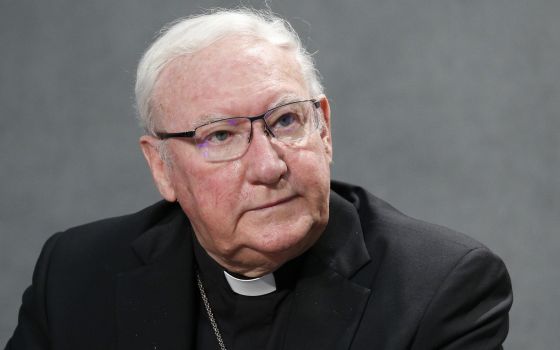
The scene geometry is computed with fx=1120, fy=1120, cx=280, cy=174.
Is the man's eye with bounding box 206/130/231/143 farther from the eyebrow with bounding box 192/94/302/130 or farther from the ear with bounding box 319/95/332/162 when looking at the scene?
the ear with bounding box 319/95/332/162

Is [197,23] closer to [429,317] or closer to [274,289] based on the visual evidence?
[274,289]

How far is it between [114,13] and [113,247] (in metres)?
1.16

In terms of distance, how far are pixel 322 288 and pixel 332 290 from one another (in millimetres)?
32

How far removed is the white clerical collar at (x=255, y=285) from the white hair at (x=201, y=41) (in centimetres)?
47

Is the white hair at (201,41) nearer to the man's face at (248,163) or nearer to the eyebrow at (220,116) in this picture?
the man's face at (248,163)

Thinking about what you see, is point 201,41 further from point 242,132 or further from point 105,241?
point 105,241

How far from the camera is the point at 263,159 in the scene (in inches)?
104

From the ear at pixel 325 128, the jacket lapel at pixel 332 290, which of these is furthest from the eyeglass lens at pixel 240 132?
the jacket lapel at pixel 332 290

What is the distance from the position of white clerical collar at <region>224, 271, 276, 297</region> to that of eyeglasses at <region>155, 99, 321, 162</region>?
42 centimetres

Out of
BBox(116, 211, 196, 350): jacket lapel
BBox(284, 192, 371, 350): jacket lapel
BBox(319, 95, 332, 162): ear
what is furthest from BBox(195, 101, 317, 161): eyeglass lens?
BBox(116, 211, 196, 350): jacket lapel

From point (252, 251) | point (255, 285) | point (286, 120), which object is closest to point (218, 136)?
point (286, 120)

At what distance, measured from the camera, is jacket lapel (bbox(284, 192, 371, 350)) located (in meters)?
2.80

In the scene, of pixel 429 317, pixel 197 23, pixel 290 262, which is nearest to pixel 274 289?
pixel 290 262

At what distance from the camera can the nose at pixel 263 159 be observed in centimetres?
262
